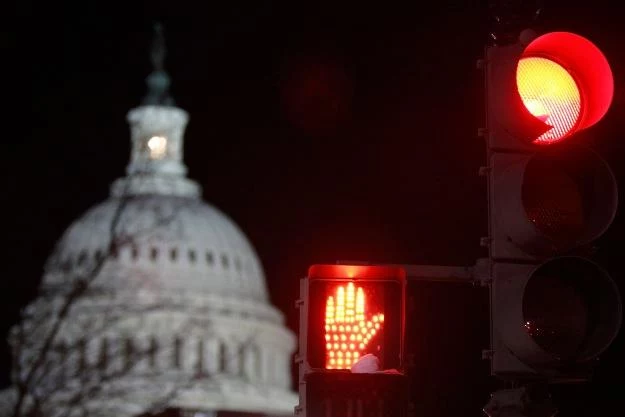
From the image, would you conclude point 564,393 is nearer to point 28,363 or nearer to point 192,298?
point 28,363

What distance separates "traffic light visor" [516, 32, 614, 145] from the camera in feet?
11.4

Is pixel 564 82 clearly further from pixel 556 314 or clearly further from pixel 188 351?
pixel 188 351

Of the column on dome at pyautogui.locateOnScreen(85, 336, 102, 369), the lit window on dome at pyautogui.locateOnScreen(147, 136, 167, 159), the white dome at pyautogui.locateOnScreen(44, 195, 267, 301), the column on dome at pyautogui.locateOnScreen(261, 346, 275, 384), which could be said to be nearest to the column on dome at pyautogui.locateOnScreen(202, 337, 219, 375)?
the white dome at pyautogui.locateOnScreen(44, 195, 267, 301)

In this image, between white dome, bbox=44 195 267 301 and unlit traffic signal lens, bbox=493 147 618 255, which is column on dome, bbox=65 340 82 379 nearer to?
unlit traffic signal lens, bbox=493 147 618 255

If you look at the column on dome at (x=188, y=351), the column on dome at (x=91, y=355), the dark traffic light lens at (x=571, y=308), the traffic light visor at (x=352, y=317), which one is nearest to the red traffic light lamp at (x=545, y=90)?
the dark traffic light lens at (x=571, y=308)

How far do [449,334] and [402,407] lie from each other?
0.70 meters

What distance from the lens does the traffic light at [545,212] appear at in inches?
127

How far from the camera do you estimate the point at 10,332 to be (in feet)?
60.4

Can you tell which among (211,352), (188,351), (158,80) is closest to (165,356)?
(188,351)

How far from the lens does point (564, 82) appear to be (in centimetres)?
353

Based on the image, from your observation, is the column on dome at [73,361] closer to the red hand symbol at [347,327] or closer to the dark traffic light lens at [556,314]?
the red hand symbol at [347,327]

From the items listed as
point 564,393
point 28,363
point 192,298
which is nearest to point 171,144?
point 192,298

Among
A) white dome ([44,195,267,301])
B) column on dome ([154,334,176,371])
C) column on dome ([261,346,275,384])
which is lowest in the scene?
column on dome ([261,346,275,384])

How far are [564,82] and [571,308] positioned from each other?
0.57m
